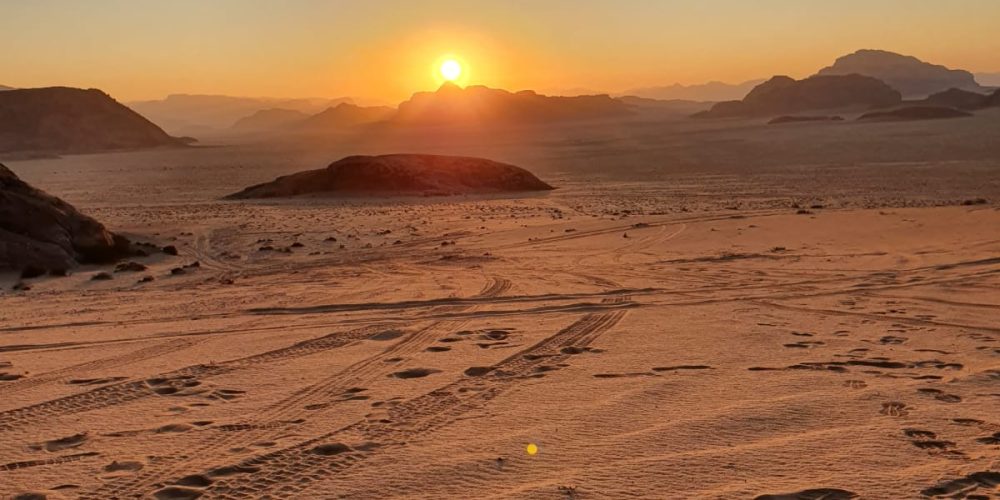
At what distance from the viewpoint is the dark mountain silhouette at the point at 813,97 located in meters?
114

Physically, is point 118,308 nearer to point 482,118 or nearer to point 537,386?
point 537,386

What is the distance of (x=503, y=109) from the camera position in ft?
424

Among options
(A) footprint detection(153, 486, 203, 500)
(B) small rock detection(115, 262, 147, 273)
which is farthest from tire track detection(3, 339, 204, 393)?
(B) small rock detection(115, 262, 147, 273)

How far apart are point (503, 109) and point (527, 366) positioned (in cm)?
12512

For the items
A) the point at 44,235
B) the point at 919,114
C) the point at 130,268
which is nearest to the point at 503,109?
the point at 919,114

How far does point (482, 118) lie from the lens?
126688mm

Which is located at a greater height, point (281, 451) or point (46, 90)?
point (46, 90)

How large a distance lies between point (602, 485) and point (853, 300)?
230 inches

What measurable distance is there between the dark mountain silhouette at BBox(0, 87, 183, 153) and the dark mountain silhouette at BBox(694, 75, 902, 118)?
72.9m

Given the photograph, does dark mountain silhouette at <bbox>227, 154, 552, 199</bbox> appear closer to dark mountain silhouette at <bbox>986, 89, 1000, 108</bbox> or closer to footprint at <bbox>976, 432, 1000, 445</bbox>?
footprint at <bbox>976, 432, 1000, 445</bbox>

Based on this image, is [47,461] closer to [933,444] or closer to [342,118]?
[933,444]

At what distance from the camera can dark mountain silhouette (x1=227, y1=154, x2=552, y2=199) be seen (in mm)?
28219

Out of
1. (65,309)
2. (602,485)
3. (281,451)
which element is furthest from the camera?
(65,309)

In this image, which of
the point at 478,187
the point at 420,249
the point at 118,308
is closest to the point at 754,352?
the point at 118,308
